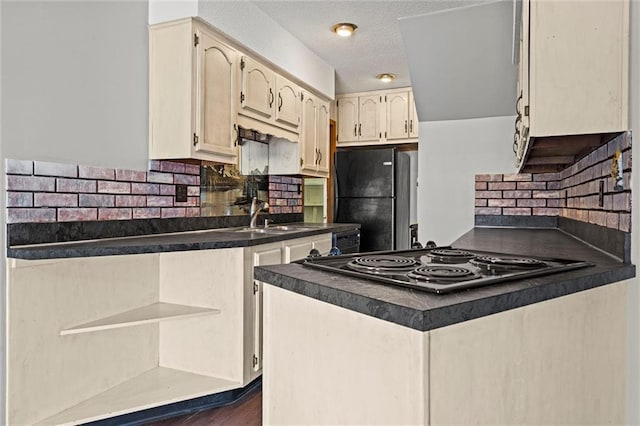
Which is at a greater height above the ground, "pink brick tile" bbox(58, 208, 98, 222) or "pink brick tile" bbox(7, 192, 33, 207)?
"pink brick tile" bbox(7, 192, 33, 207)

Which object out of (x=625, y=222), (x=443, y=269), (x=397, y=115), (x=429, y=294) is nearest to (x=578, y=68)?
(x=625, y=222)

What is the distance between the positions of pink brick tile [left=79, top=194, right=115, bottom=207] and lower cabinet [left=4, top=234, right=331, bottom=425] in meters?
0.27

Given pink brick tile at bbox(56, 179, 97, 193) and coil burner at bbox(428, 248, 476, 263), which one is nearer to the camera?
coil burner at bbox(428, 248, 476, 263)

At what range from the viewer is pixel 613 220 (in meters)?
1.51

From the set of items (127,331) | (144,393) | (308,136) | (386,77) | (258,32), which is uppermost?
(386,77)

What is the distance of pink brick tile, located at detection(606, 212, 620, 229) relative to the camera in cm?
146

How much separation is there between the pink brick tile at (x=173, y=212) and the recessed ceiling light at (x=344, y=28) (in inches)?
67.4

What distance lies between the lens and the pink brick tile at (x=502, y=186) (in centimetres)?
316

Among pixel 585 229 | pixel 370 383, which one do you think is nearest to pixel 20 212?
pixel 370 383

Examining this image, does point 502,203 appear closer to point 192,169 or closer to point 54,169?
point 192,169

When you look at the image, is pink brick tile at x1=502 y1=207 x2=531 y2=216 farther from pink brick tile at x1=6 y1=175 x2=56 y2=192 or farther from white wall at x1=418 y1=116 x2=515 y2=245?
pink brick tile at x1=6 y1=175 x2=56 y2=192

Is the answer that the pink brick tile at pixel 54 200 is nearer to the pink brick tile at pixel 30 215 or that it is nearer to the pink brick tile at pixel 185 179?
the pink brick tile at pixel 30 215

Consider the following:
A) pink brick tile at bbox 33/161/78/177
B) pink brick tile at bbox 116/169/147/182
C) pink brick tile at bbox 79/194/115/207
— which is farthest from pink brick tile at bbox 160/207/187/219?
pink brick tile at bbox 33/161/78/177

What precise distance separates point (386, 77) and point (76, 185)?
3.15 meters
